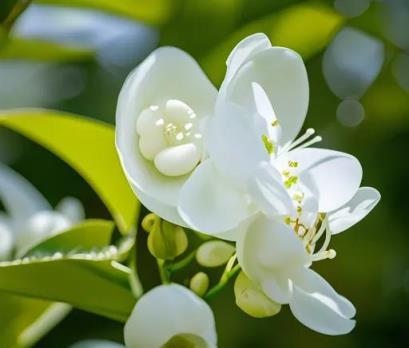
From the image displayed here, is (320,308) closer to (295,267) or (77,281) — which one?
(295,267)

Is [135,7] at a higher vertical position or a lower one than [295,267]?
lower

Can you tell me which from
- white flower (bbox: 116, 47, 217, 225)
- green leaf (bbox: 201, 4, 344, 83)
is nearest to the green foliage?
white flower (bbox: 116, 47, 217, 225)

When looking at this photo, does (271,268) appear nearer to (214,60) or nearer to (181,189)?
(181,189)

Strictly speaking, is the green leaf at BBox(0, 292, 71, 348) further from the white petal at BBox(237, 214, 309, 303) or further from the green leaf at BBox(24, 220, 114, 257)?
the white petal at BBox(237, 214, 309, 303)

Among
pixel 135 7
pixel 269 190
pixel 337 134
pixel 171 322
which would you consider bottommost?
pixel 337 134

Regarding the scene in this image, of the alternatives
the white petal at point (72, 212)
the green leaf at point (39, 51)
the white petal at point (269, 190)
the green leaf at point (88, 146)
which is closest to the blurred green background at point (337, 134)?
the green leaf at point (39, 51)

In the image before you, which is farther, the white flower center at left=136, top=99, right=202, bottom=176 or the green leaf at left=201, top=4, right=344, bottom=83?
the green leaf at left=201, top=4, right=344, bottom=83

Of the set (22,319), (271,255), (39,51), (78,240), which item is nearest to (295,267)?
(271,255)
